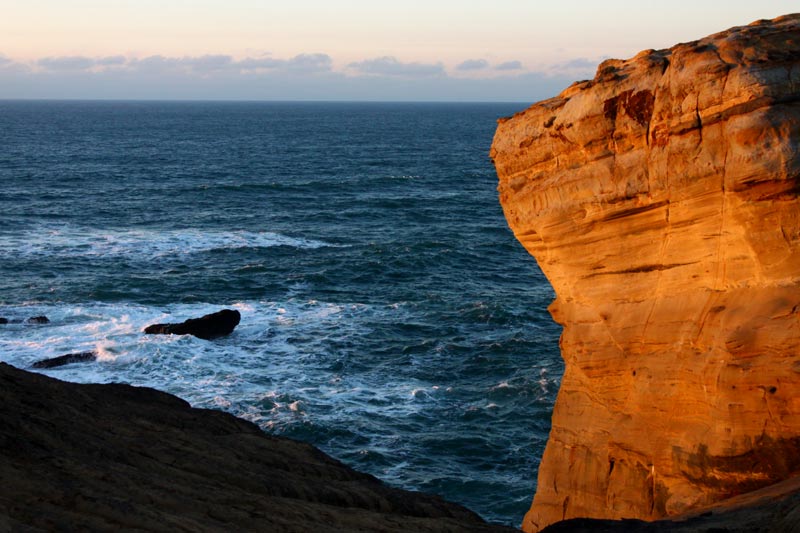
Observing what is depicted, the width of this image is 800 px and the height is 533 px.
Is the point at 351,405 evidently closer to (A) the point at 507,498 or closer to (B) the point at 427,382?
(B) the point at 427,382

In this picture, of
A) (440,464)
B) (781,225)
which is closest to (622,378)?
(781,225)

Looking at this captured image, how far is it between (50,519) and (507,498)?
18167 millimetres

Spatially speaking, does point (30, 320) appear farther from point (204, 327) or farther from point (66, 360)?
point (204, 327)

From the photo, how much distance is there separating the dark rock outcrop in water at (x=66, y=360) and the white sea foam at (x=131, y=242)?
2119 centimetres

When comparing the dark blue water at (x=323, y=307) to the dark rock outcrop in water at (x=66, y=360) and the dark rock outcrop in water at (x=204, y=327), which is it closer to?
the dark rock outcrop in water at (x=66, y=360)

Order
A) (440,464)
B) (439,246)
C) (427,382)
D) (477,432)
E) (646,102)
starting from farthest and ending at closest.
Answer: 1. (439,246)
2. (427,382)
3. (477,432)
4. (440,464)
5. (646,102)

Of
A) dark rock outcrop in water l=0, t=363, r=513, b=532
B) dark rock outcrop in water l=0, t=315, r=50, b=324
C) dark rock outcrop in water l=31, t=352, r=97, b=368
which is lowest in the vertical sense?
dark rock outcrop in water l=31, t=352, r=97, b=368

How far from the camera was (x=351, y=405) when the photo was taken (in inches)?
1325

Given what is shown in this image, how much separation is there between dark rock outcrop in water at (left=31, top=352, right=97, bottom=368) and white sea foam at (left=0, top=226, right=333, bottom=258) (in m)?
21.2

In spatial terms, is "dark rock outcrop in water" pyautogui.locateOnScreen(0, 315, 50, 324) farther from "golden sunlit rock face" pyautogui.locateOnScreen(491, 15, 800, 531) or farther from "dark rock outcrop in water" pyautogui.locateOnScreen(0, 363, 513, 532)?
"golden sunlit rock face" pyautogui.locateOnScreen(491, 15, 800, 531)

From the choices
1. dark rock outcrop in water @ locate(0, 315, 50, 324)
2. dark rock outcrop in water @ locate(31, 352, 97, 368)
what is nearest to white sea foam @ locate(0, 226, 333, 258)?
dark rock outcrop in water @ locate(0, 315, 50, 324)

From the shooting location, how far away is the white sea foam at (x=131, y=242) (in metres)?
58.9

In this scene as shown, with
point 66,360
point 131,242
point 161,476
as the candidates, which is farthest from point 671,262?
point 131,242

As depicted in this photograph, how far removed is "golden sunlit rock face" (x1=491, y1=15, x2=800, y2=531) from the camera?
15250 millimetres
